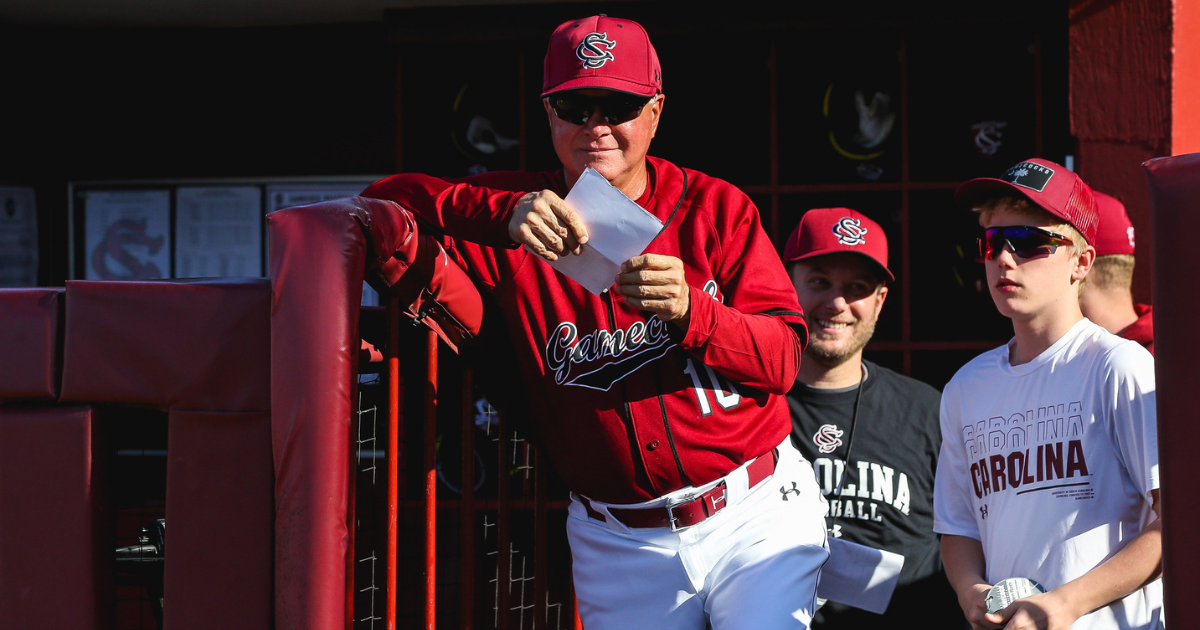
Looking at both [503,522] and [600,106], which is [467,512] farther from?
[600,106]

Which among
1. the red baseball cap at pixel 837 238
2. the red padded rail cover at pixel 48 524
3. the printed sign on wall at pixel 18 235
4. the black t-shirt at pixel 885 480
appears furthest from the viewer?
the printed sign on wall at pixel 18 235

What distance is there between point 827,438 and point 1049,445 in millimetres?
745

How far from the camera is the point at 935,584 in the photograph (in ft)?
7.67

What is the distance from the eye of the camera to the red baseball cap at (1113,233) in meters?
2.63

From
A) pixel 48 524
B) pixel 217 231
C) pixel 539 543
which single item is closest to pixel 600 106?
Answer: pixel 539 543

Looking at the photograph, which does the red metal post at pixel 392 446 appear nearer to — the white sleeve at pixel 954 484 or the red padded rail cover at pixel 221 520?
the red padded rail cover at pixel 221 520

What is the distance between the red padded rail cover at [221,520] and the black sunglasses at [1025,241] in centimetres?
144

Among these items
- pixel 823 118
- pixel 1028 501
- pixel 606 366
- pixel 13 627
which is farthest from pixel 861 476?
pixel 823 118

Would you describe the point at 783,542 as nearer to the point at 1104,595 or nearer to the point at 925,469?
the point at 1104,595

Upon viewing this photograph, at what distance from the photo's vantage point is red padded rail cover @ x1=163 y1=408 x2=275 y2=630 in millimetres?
1422

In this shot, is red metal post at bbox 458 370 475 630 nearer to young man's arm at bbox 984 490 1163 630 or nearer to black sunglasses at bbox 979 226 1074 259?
young man's arm at bbox 984 490 1163 630

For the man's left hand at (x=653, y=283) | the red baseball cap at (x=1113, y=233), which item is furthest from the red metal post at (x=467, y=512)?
the red baseball cap at (x=1113, y=233)

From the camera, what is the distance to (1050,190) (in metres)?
1.84

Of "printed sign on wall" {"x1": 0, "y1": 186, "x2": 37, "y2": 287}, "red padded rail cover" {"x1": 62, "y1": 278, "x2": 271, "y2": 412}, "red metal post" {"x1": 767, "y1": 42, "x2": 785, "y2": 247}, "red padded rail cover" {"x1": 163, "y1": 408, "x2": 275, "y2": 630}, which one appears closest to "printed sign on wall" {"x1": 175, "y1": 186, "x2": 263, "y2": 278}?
"printed sign on wall" {"x1": 0, "y1": 186, "x2": 37, "y2": 287}
